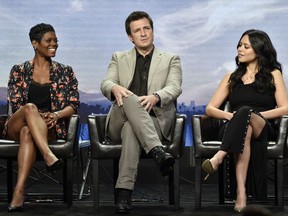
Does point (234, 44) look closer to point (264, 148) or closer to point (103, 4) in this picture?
point (103, 4)

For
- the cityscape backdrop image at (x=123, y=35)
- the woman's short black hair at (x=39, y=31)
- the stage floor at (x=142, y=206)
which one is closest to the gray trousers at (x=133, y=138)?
the stage floor at (x=142, y=206)

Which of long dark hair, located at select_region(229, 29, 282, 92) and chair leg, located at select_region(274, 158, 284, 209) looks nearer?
chair leg, located at select_region(274, 158, 284, 209)

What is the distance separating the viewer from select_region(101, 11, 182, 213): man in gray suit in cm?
290

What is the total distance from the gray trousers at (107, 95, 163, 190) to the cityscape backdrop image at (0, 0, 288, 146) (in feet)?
5.67

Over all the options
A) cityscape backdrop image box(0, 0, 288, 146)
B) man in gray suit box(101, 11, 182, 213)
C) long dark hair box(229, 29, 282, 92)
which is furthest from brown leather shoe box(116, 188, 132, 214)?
cityscape backdrop image box(0, 0, 288, 146)

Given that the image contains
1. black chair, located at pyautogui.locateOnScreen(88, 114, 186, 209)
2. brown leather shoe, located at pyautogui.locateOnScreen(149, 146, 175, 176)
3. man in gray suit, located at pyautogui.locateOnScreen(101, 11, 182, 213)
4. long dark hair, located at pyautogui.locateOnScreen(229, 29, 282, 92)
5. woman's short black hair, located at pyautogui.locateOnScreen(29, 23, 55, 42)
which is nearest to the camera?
brown leather shoe, located at pyautogui.locateOnScreen(149, 146, 175, 176)

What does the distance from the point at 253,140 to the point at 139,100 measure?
0.69 m

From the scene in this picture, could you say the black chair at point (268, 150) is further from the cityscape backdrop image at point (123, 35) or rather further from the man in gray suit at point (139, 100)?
the cityscape backdrop image at point (123, 35)

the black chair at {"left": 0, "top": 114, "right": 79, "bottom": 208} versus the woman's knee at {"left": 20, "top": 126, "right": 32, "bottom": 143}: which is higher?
the woman's knee at {"left": 20, "top": 126, "right": 32, "bottom": 143}

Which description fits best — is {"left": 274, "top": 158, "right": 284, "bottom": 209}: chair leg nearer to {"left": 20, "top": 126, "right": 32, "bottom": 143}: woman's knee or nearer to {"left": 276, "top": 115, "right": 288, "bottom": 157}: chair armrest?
{"left": 276, "top": 115, "right": 288, "bottom": 157}: chair armrest

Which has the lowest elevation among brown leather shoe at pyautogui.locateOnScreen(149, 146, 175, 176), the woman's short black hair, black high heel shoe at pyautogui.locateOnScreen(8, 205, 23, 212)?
black high heel shoe at pyautogui.locateOnScreen(8, 205, 23, 212)

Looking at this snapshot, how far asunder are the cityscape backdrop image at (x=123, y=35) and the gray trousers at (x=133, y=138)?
1728 millimetres

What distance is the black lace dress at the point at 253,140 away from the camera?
2.90 m

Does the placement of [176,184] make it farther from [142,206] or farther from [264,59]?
[264,59]
